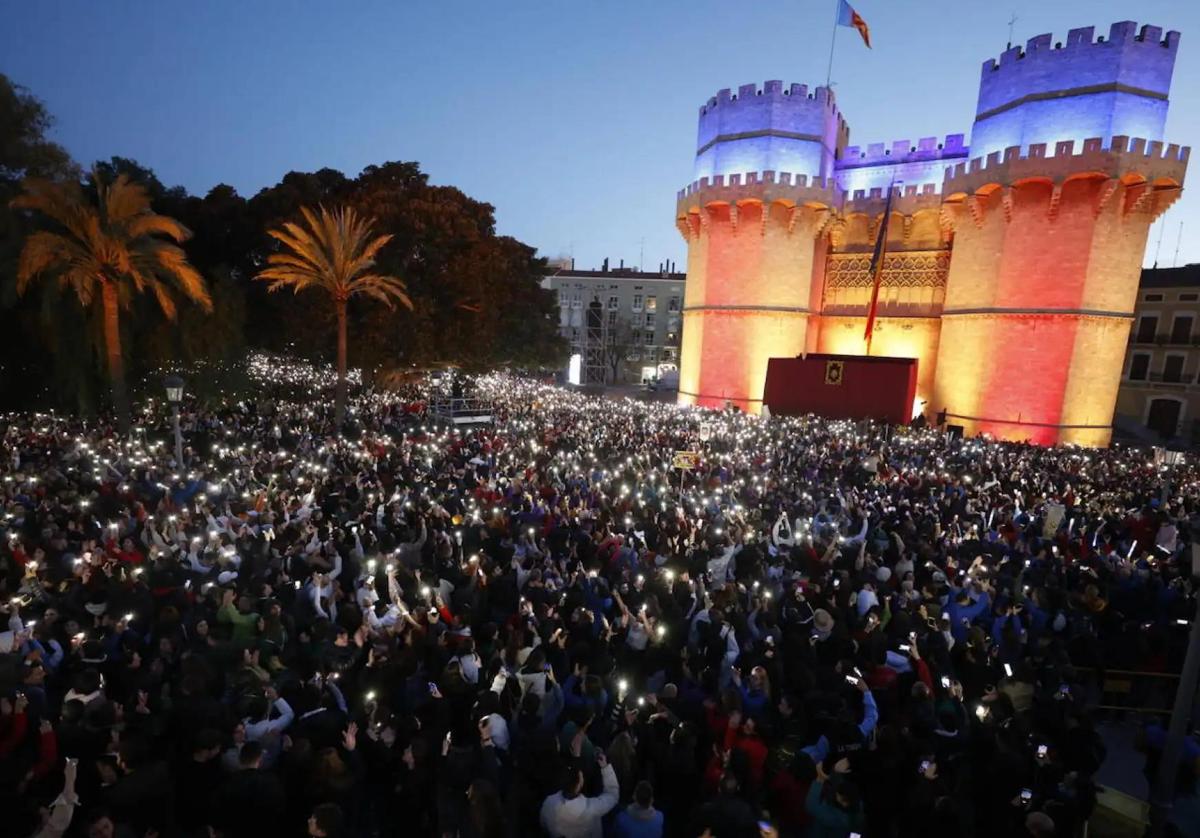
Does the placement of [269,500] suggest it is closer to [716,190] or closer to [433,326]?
[433,326]

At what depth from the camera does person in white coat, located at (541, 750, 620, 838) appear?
4340mm

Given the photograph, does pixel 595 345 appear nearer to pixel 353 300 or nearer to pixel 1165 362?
pixel 353 300

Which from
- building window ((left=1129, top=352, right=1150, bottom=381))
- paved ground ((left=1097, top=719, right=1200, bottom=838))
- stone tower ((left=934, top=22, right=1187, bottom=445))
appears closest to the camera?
paved ground ((left=1097, top=719, right=1200, bottom=838))

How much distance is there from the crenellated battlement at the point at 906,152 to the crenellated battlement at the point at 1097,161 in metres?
5.75

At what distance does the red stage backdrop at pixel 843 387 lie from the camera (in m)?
27.1

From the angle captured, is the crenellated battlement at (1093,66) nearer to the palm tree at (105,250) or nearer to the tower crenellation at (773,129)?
the tower crenellation at (773,129)

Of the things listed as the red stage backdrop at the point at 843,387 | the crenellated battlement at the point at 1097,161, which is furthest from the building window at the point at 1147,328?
the red stage backdrop at the point at 843,387

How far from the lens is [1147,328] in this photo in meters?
38.4

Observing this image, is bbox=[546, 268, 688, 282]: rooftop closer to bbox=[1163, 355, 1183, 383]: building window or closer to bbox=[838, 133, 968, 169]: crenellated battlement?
bbox=[838, 133, 968, 169]: crenellated battlement

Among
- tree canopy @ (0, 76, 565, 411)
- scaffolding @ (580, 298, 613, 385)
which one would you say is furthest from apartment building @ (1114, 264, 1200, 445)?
scaffolding @ (580, 298, 613, 385)

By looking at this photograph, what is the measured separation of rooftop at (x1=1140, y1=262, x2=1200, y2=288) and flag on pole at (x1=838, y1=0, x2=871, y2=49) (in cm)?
2492

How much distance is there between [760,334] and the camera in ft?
110

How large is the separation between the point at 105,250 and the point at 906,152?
35.7 meters

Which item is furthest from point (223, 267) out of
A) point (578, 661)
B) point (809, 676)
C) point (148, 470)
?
point (809, 676)
